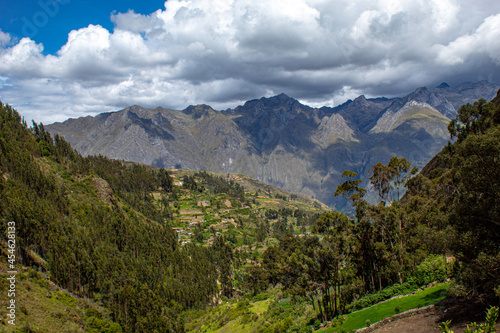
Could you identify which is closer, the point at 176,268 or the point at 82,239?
the point at 82,239

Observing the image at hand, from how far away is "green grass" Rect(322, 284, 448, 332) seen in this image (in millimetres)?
27375

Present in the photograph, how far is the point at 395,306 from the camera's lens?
28.9 m

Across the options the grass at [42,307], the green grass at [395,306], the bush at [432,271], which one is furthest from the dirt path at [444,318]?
the grass at [42,307]

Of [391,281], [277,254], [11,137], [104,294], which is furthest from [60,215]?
[391,281]

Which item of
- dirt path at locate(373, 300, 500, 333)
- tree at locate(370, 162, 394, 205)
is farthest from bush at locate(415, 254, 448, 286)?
tree at locate(370, 162, 394, 205)

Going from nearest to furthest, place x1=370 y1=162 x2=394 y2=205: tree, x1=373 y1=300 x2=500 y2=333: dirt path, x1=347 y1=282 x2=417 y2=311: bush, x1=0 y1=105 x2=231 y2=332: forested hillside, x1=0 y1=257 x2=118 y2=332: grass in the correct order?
x1=373 y1=300 x2=500 y2=333: dirt path
x1=347 y1=282 x2=417 y2=311: bush
x1=0 y1=257 x2=118 y2=332: grass
x1=370 y1=162 x2=394 y2=205: tree
x1=0 y1=105 x2=231 y2=332: forested hillside

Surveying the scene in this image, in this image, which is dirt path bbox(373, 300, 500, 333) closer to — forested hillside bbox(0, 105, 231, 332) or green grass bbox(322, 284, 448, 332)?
green grass bbox(322, 284, 448, 332)

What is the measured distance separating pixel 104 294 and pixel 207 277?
4100 centimetres

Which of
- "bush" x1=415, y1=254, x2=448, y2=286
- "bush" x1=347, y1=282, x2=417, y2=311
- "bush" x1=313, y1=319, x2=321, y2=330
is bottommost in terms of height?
"bush" x1=313, y1=319, x2=321, y2=330

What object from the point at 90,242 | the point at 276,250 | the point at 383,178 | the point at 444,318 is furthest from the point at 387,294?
the point at 90,242

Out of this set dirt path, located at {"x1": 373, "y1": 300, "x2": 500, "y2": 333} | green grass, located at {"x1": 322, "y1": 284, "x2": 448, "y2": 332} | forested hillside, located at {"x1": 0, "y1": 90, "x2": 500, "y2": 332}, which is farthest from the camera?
green grass, located at {"x1": 322, "y1": 284, "x2": 448, "y2": 332}

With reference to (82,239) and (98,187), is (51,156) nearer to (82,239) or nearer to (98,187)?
(98,187)

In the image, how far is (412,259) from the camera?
131 feet

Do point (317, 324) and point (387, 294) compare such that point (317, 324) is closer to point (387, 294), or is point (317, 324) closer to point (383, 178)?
point (387, 294)
